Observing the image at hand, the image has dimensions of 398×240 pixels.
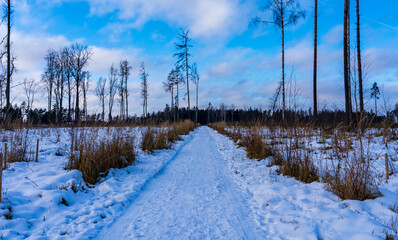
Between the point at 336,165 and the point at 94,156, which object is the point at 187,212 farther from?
the point at 336,165

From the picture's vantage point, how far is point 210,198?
348 cm

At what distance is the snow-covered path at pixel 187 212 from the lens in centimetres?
235

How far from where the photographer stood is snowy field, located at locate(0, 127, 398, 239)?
2309 mm

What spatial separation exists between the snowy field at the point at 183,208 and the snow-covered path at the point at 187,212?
0.04 ft

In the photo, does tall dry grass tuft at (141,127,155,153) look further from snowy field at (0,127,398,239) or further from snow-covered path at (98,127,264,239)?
snow-covered path at (98,127,264,239)

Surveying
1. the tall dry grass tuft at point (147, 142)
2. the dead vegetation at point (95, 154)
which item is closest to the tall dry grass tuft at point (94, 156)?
the dead vegetation at point (95, 154)

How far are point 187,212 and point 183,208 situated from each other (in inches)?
6.3

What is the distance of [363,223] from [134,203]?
3306mm

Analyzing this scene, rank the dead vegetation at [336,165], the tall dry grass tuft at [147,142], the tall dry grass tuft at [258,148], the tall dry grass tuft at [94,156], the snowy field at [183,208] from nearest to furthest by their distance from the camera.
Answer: the snowy field at [183,208], the dead vegetation at [336,165], the tall dry grass tuft at [94,156], the tall dry grass tuft at [258,148], the tall dry grass tuft at [147,142]

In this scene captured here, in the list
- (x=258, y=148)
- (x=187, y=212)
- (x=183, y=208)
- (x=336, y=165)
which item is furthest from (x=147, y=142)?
(x=336, y=165)

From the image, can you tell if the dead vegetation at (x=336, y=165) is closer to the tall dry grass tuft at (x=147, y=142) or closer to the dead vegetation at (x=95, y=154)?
the tall dry grass tuft at (x=147, y=142)

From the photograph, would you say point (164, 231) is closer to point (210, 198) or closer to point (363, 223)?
point (210, 198)

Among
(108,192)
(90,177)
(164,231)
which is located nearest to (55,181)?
(90,177)

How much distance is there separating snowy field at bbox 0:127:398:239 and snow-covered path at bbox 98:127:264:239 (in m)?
0.01
